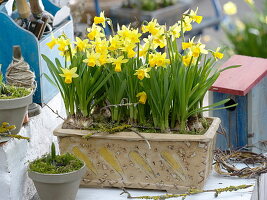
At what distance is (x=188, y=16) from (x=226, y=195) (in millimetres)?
652

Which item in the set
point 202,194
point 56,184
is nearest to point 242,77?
point 202,194

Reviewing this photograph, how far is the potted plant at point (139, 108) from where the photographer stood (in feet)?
7.84

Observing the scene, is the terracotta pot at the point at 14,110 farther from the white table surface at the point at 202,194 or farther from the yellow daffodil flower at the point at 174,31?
the yellow daffodil flower at the point at 174,31

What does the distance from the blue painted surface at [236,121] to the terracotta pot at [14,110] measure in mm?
912

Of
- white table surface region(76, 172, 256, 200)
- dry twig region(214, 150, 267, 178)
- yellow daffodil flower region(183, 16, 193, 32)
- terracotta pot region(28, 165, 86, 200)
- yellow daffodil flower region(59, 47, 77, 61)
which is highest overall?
yellow daffodil flower region(183, 16, 193, 32)

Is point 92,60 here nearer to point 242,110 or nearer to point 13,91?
point 13,91

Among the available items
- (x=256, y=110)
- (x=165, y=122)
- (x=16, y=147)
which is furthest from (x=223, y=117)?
(x=16, y=147)

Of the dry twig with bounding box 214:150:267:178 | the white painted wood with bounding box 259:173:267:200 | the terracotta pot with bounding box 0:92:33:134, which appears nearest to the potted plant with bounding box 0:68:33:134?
the terracotta pot with bounding box 0:92:33:134

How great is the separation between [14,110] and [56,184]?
0.28 m

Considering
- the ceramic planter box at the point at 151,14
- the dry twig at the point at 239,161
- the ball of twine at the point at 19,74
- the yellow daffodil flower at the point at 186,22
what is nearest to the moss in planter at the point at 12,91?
the ball of twine at the point at 19,74

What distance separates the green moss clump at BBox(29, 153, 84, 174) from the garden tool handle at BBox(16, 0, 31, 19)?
1.97ft

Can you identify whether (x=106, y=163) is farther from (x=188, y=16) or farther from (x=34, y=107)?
(x=188, y=16)

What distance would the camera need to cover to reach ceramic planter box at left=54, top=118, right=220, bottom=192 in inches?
94.0

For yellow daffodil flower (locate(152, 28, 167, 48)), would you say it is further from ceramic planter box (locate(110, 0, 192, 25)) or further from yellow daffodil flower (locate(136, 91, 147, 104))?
ceramic planter box (locate(110, 0, 192, 25))
